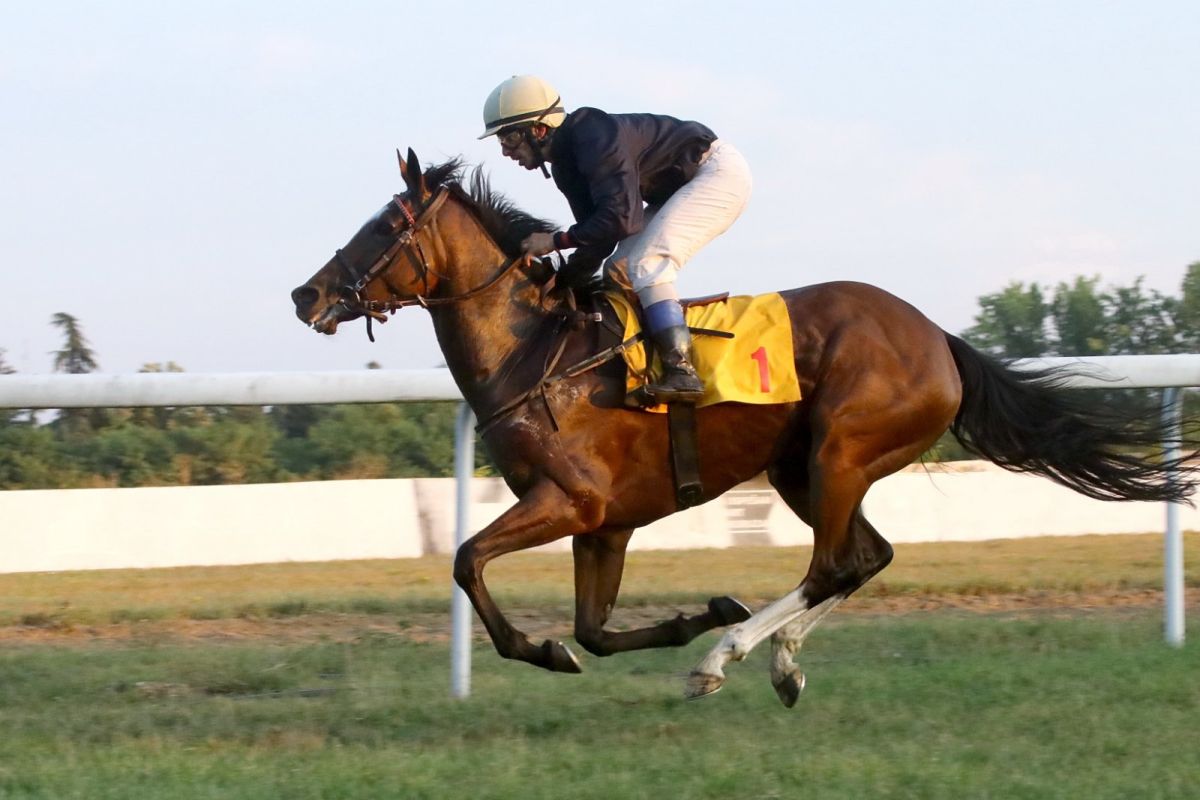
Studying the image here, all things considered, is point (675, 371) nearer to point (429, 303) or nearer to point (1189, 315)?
point (429, 303)

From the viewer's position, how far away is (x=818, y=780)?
14.0 ft

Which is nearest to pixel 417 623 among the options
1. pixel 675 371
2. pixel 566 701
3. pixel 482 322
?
pixel 566 701

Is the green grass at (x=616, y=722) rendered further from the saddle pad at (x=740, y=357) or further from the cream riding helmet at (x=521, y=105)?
Result: the cream riding helmet at (x=521, y=105)

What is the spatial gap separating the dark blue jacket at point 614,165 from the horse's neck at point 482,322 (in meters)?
0.27

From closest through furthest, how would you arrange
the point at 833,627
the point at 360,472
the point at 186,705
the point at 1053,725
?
the point at 1053,725, the point at 186,705, the point at 833,627, the point at 360,472

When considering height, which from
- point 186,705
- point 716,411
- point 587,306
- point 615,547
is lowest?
point 186,705

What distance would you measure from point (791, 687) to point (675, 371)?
3.78 ft

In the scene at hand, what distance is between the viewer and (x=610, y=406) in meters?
5.51

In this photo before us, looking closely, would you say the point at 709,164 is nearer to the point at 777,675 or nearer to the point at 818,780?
the point at 777,675

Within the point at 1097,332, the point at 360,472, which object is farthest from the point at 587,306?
the point at 1097,332

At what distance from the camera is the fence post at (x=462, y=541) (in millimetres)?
5844

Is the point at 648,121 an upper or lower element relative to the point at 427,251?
upper

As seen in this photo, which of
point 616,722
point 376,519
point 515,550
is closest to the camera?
point 515,550

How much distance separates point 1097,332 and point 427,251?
12414 millimetres
